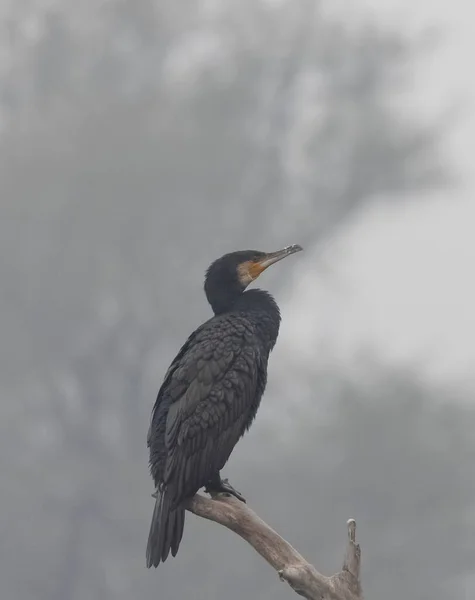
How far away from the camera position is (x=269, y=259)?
35.2ft

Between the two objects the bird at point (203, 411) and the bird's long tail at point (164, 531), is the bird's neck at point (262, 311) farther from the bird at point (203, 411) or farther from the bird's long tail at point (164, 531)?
the bird's long tail at point (164, 531)

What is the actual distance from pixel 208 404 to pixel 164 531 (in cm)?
159

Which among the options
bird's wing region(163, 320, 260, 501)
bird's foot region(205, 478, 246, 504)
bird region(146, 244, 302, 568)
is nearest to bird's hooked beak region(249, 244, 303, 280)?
bird region(146, 244, 302, 568)

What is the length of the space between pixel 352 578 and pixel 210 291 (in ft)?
14.1

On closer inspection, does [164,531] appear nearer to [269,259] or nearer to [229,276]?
[229,276]

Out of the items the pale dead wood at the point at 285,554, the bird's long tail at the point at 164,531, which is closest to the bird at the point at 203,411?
the bird's long tail at the point at 164,531

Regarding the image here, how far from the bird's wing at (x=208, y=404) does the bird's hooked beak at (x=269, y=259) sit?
1.27m

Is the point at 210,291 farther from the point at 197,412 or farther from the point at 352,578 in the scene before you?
the point at 352,578

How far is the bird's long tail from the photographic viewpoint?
27.9ft

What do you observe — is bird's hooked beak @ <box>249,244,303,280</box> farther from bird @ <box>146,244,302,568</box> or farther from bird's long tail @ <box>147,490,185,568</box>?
bird's long tail @ <box>147,490,185,568</box>

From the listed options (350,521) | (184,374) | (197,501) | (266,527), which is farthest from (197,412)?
(350,521)

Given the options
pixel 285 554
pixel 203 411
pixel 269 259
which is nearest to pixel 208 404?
pixel 203 411

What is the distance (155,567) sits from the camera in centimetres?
848

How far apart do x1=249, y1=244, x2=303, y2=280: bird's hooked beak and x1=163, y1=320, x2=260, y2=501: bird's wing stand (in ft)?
4.17
